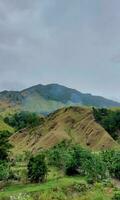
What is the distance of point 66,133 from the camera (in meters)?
166

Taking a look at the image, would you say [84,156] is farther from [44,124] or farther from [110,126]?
[44,124]

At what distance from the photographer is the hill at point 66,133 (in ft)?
510

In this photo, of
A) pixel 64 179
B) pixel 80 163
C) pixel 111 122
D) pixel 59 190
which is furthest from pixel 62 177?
pixel 111 122

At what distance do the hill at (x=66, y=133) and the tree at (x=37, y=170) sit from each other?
56481 millimetres

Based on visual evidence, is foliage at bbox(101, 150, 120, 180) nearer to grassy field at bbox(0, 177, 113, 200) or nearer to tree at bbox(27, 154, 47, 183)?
grassy field at bbox(0, 177, 113, 200)

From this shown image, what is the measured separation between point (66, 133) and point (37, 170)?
72.3 metres

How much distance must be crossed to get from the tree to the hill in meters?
56.5

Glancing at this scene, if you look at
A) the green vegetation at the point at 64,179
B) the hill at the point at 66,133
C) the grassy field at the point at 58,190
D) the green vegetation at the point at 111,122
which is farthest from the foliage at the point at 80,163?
the green vegetation at the point at 111,122

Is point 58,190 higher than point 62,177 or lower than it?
lower

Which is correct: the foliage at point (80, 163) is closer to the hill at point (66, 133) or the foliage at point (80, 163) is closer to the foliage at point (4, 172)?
the foliage at point (4, 172)

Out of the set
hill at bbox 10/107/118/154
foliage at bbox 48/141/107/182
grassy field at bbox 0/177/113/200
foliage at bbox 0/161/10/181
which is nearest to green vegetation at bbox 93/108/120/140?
hill at bbox 10/107/118/154

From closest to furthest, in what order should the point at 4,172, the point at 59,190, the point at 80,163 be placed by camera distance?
the point at 59,190 < the point at 4,172 < the point at 80,163

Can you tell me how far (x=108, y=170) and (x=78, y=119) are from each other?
7679cm

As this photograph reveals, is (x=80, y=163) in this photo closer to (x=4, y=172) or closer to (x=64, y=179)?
(x=64, y=179)
